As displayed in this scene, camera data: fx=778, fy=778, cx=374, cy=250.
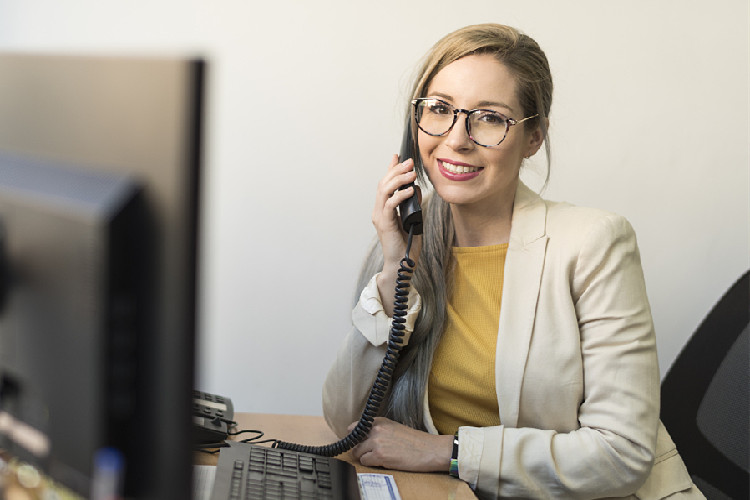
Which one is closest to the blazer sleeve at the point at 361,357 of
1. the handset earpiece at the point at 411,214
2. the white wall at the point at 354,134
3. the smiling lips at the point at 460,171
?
the handset earpiece at the point at 411,214

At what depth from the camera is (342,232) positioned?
2.08 meters

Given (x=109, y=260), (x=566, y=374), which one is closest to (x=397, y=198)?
(x=566, y=374)

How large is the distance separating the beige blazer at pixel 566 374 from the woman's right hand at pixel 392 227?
0.05 metres

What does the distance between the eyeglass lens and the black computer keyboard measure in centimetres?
69

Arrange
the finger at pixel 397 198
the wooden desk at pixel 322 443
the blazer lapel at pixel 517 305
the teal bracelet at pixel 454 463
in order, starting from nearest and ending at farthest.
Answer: the wooden desk at pixel 322 443 → the teal bracelet at pixel 454 463 → the blazer lapel at pixel 517 305 → the finger at pixel 397 198

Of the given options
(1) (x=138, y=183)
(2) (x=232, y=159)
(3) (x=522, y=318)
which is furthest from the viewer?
(2) (x=232, y=159)

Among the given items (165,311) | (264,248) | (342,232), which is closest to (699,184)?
(342,232)

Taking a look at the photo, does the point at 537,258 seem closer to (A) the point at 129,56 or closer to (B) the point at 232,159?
(B) the point at 232,159

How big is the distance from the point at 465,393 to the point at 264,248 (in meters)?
0.78

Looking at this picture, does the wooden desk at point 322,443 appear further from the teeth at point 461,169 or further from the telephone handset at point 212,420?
the teeth at point 461,169

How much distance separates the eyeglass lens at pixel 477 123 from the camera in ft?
4.97

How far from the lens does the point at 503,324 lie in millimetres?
1478

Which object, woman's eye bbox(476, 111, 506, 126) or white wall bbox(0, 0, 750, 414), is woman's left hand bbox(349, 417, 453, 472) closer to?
woman's eye bbox(476, 111, 506, 126)

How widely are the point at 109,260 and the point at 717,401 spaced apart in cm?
131
